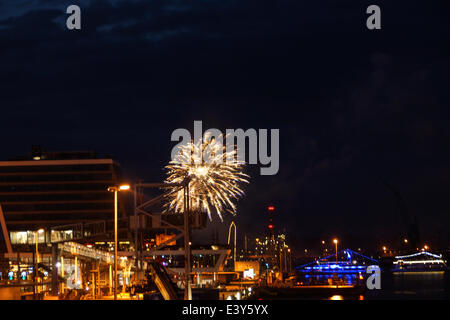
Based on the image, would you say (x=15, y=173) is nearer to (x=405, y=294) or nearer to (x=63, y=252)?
(x=405, y=294)

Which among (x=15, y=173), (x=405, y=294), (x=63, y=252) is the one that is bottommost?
(x=405, y=294)

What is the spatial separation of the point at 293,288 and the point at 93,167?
8175 centimetres

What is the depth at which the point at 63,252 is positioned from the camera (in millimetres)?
77562
